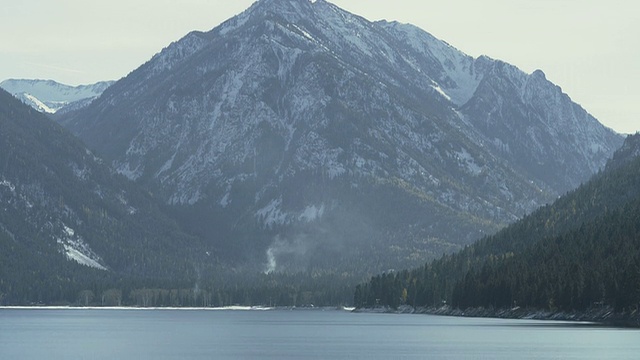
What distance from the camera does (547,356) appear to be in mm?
177375

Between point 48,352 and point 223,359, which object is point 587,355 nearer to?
point 223,359

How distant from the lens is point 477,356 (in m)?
182

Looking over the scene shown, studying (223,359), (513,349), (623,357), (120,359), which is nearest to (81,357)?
(120,359)

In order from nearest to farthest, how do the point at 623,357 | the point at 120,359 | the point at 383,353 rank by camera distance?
the point at 623,357 → the point at 120,359 → the point at 383,353

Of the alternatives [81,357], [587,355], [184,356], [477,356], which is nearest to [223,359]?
[184,356]

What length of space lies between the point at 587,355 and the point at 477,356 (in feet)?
51.5

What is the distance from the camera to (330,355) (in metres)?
190

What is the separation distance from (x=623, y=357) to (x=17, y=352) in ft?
299

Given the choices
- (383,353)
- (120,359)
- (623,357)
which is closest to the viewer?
(623,357)

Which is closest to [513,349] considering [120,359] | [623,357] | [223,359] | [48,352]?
[623,357]

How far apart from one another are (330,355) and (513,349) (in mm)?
26828

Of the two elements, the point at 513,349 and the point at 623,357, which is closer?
the point at 623,357

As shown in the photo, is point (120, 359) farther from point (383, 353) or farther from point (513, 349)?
point (513, 349)

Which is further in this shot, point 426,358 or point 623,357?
point 426,358
